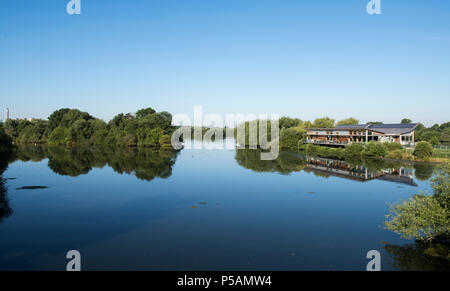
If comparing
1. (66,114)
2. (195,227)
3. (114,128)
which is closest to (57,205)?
(195,227)

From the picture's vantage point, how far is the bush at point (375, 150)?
166 ft

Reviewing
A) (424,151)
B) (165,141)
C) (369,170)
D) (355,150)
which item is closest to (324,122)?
(355,150)

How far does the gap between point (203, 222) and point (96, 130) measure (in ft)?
262

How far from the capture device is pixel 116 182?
3003 centimetres

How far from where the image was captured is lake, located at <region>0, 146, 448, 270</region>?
40.8 feet

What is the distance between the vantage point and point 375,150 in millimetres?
51094

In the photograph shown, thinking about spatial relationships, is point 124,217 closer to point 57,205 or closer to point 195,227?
point 195,227

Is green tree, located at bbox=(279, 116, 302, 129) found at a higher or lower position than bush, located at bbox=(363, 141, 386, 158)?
higher

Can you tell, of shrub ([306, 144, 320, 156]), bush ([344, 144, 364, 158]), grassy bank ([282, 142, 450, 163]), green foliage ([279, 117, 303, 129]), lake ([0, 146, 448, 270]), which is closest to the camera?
lake ([0, 146, 448, 270])

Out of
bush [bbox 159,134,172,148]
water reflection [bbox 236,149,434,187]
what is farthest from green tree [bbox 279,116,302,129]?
water reflection [bbox 236,149,434,187]

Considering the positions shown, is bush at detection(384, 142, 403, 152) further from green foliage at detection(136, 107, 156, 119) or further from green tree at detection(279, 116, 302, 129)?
green foliage at detection(136, 107, 156, 119)

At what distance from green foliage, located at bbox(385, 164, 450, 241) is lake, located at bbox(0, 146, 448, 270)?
3.72ft

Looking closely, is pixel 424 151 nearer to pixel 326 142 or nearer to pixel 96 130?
pixel 326 142
